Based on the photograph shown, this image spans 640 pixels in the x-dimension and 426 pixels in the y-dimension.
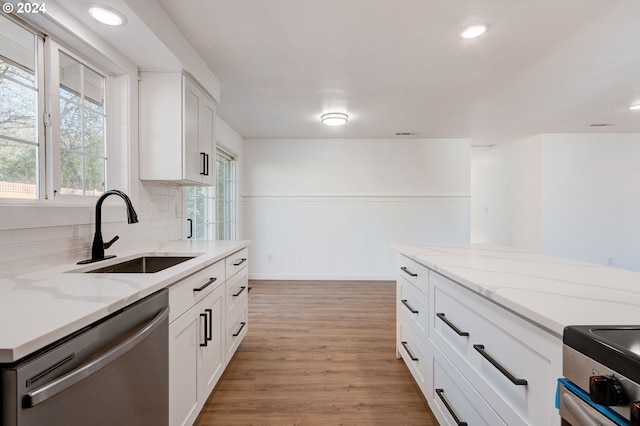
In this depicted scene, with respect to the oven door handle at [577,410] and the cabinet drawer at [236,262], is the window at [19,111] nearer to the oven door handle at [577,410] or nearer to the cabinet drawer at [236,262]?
the cabinet drawer at [236,262]

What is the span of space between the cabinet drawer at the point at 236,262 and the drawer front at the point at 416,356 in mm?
1294

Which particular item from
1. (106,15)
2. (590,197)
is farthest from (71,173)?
(590,197)

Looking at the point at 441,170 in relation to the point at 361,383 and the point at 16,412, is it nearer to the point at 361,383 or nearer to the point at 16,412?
the point at 361,383

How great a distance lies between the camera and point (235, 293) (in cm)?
217

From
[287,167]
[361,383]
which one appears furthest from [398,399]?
[287,167]

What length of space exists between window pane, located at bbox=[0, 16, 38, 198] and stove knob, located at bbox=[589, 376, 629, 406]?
2.02 meters

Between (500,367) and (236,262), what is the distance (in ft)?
5.79

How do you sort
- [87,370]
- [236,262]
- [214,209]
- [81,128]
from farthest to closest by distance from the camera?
[214,209]
[236,262]
[81,128]
[87,370]

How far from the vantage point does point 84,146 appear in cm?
168

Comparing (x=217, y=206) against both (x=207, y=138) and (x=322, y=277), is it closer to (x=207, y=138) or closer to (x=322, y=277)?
(x=207, y=138)

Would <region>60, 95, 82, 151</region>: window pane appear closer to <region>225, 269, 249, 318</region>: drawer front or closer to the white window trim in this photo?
the white window trim

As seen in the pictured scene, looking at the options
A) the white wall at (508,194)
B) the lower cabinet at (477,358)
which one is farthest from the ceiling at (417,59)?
the lower cabinet at (477,358)

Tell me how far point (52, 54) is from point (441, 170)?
193 inches

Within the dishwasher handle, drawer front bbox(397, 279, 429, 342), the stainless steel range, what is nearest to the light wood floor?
drawer front bbox(397, 279, 429, 342)
